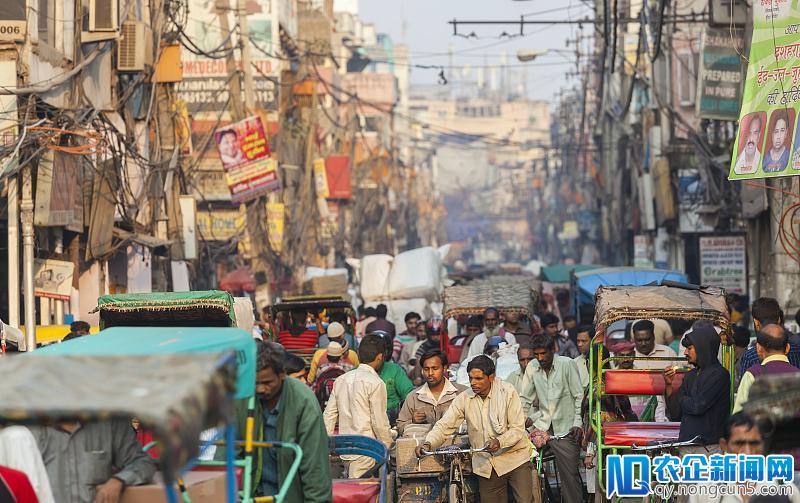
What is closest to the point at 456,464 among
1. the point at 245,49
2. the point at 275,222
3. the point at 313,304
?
the point at 313,304

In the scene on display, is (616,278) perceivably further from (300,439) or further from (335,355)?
(300,439)

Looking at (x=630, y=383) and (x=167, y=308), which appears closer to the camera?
(x=630, y=383)

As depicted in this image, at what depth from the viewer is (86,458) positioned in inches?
266

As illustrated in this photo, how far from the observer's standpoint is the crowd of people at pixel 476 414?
6789 mm

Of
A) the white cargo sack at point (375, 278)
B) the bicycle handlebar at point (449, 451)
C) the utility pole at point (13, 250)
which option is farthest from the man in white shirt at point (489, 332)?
the white cargo sack at point (375, 278)

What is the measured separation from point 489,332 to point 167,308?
4.85 m

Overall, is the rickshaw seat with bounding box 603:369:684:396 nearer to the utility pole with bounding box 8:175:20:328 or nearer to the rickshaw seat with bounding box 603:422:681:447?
the rickshaw seat with bounding box 603:422:681:447

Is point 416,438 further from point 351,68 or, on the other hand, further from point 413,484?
point 351,68

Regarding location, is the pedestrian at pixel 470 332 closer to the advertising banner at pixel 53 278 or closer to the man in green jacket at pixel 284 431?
the advertising banner at pixel 53 278

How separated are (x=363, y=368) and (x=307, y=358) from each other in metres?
8.26

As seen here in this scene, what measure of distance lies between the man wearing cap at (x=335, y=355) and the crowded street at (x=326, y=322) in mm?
46

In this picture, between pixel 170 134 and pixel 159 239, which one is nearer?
pixel 159 239

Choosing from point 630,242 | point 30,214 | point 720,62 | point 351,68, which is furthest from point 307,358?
point 351,68

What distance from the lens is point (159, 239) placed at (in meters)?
25.7
